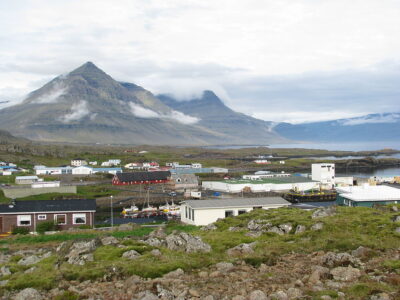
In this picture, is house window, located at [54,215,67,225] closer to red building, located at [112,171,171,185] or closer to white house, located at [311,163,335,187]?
red building, located at [112,171,171,185]

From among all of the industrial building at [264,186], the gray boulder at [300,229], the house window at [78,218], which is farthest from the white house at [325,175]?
the gray boulder at [300,229]

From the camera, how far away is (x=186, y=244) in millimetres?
22297

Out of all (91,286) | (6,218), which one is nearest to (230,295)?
(91,286)

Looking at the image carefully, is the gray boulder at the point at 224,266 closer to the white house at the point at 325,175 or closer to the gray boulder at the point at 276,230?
the gray boulder at the point at 276,230

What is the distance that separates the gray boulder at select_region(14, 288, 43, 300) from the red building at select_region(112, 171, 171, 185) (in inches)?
3546

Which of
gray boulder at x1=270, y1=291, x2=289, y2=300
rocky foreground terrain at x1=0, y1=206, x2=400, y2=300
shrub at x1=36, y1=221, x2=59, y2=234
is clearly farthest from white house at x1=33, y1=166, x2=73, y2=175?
gray boulder at x1=270, y1=291, x2=289, y2=300

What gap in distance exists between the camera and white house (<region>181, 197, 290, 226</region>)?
139 feet

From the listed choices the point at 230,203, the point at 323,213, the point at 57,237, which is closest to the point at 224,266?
the point at 323,213

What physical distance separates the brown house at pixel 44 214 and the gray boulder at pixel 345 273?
1335 inches

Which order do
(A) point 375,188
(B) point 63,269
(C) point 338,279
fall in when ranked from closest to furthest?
(C) point 338,279 < (B) point 63,269 < (A) point 375,188

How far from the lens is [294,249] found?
2142 centimetres

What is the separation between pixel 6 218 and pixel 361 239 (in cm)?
3642

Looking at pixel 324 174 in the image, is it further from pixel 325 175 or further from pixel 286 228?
pixel 286 228

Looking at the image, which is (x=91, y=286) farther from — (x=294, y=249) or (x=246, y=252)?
(x=294, y=249)
